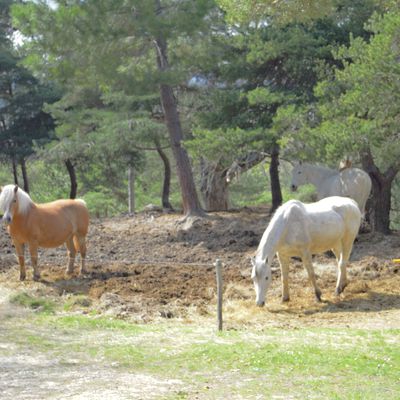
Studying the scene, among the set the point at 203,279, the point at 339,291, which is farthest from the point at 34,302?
the point at 339,291

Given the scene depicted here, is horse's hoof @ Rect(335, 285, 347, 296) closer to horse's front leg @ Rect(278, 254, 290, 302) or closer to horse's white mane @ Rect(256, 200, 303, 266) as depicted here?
horse's front leg @ Rect(278, 254, 290, 302)

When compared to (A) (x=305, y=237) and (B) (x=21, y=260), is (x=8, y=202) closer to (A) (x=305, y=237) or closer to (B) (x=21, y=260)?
(B) (x=21, y=260)

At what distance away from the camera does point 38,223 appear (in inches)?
483

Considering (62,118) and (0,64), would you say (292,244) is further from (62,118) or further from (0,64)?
(0,64)

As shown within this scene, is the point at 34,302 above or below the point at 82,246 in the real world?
below

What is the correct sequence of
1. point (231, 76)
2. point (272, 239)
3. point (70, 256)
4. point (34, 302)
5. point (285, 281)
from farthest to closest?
point (231, 76)
point (70, 256)
point (285, 281)
point (272, 239)
point (34, 302)

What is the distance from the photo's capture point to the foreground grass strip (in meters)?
6.29

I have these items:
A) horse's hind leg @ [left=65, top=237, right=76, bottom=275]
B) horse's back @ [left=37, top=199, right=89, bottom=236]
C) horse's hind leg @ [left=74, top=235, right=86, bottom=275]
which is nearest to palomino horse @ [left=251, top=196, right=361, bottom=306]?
horse's hind leg @ [left=74, top=235, right=86, bottom=275]

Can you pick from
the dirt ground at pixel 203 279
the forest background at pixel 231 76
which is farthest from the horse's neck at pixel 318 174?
the dirt ground at pixel 203 279

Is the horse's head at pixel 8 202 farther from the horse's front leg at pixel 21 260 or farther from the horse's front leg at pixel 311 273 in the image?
the horse's front leg at pixel 311 273

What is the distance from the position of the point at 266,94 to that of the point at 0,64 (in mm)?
12510

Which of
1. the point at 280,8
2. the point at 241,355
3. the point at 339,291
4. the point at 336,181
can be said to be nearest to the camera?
the point at 241,355

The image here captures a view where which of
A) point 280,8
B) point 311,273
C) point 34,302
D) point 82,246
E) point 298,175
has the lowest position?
point 34,302

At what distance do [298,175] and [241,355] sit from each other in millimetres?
9831
